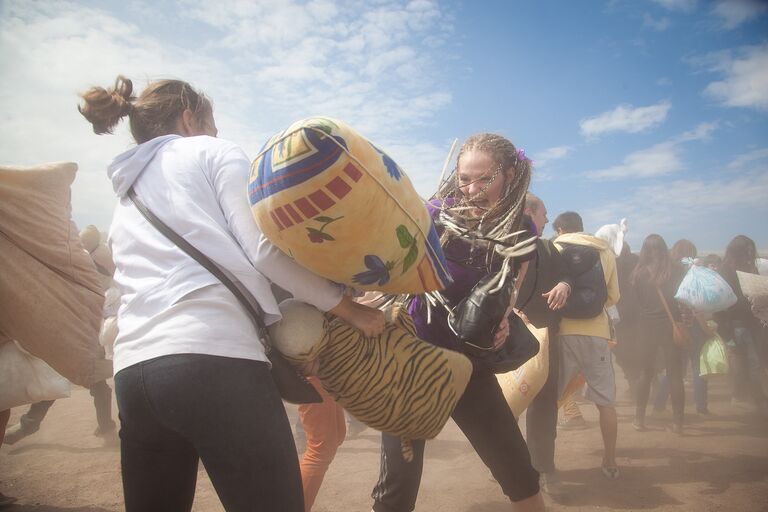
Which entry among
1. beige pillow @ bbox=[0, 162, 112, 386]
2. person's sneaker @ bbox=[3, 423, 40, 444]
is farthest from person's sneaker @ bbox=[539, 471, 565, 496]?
person's sneaker @ bbox=[3, 423, 40, 444]

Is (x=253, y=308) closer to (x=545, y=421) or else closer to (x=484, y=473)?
(x=545, y=421)

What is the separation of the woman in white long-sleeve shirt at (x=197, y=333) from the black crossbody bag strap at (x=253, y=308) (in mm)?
19

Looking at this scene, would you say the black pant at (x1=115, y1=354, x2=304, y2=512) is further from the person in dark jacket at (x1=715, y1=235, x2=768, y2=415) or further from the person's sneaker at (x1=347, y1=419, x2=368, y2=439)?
the person in dark jacket at (x1=715, y1=235, x2=768, y2=415)

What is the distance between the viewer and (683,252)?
646 centimetres

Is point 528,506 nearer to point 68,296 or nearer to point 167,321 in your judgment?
point 167,321

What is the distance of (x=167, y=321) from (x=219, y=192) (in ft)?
1.28

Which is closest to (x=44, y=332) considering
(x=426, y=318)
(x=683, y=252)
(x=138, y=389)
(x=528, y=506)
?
(x=138, y=389)

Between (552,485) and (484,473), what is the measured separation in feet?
2.00

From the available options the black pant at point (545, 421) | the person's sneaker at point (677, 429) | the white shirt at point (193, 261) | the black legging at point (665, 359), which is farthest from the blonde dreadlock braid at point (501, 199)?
the person's sneaker at point (677, 429)

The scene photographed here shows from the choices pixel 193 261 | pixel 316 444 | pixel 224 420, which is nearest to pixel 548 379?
pixel 316 444

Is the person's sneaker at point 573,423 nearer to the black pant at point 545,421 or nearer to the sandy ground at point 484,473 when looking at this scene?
the sandy ground at point 484,473

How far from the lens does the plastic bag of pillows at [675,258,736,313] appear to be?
5043 mm

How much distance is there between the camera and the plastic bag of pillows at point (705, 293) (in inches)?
199

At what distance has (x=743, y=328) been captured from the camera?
18.5ft
